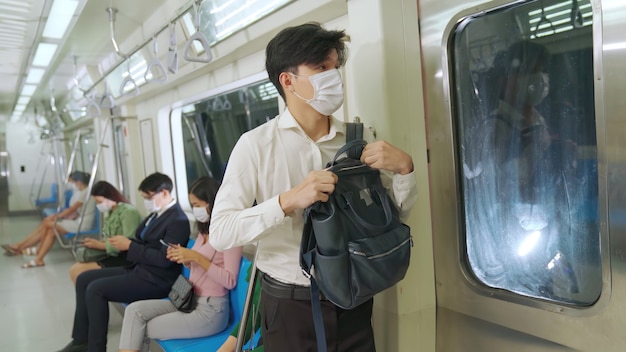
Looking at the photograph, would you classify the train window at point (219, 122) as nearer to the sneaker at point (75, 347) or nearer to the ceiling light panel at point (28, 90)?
the sneaker at point (75, 347)

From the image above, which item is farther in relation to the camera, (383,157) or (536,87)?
(536,87)

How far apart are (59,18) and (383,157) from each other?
3636 millimetres

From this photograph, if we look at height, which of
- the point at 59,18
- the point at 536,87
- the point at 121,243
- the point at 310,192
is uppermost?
the point at 59,18

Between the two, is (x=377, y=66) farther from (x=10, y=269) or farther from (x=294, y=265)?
(x=10, y=269)

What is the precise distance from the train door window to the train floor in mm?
3195

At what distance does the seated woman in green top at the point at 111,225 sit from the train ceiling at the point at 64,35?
1581 millimetres

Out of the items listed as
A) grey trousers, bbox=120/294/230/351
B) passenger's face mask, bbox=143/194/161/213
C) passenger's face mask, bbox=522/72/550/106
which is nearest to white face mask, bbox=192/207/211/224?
grey trousers, bbox=120/294/230/351

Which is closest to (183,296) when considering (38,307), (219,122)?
(219,122)

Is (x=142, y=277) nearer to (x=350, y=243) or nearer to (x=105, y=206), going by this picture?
(x=105, y=206)

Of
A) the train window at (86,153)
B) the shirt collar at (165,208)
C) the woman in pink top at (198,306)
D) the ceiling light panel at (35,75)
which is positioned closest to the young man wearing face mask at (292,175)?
the woman in pink top at (198,306)

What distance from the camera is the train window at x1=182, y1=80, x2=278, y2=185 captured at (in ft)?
11.1

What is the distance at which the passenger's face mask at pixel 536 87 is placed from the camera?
151cm

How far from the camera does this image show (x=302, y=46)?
1421 mm

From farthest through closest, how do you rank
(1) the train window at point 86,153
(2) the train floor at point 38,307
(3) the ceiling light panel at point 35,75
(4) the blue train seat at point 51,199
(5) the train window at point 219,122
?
(4) the blue train seat at point 51,199 → (1) the train window at point 86,153 → (3) the ceiling light panel at point 35,75 → (2) the train floor at point 38,307 → (5) the train window at point 219,122
